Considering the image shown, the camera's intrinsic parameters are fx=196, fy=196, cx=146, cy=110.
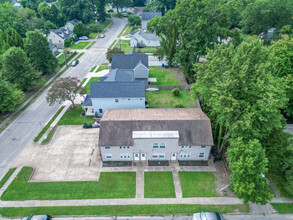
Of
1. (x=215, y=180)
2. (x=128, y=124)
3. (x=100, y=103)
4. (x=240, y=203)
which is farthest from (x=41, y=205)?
(x=240, y=203)

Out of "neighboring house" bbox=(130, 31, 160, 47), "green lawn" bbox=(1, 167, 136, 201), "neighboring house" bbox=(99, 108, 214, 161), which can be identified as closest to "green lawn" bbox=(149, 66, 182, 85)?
"neighboring house" bbox=(130, 31, 160, 47)

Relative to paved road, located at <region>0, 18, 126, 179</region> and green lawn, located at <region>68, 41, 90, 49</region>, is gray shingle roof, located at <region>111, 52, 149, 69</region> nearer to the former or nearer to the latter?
paved road, located at <region>0, 18, 126, 179</region>

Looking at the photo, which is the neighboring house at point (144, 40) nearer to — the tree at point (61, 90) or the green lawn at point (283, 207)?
the tree at point (61, 90)

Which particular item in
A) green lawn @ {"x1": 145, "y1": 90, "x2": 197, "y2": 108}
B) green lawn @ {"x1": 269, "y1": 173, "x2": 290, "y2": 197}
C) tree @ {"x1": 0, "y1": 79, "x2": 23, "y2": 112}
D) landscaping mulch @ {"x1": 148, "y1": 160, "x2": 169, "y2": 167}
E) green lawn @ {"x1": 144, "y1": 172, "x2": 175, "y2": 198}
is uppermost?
tree @ {"x1": 0, "y1": 79, "x2": 23, "y2": 112}

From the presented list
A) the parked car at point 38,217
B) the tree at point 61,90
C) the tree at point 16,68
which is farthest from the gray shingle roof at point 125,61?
the parked car at point 38,217

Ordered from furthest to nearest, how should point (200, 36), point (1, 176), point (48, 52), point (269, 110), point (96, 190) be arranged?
point (48, 52) → point (200, 36) → point (1, 176) → point (96, 190) → point (269, 110)

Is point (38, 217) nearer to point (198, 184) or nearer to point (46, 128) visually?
point (46, 128)

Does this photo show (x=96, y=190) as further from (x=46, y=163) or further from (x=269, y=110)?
(x=269, y=110)
